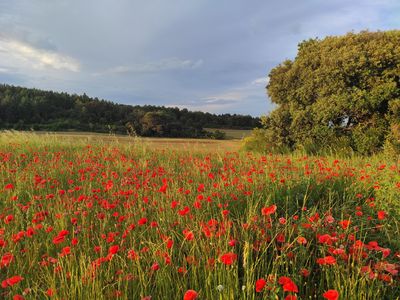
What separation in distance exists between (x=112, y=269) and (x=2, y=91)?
60512mm

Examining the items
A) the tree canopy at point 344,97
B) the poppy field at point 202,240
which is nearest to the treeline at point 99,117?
the tree canopy at point 344,97

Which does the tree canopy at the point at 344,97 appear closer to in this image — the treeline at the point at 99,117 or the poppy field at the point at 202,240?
the poppy field at the point at 202,240

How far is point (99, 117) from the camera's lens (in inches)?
1757

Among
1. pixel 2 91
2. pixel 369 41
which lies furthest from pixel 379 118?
pixel 2 91

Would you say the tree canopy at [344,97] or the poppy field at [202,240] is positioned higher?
the tree canopy at [344,97]

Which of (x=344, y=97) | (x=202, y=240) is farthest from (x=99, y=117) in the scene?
(x=202, y=240)

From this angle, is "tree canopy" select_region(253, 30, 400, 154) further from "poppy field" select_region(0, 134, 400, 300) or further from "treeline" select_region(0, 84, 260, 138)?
"treeline" select_region(0, 84, 260, 138)

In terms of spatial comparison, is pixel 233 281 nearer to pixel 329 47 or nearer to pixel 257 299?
pixel 257 299

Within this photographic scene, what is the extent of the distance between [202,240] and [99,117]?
4487 centimetres

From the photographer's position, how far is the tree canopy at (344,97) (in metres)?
11.4

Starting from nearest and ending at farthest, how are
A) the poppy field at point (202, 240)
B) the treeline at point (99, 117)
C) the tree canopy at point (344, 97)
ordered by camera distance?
the poppy field at point (202, 240) < the tree canopy at point (344, 97) < the treeline at point (99, 117)

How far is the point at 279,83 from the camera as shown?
14.7 metres

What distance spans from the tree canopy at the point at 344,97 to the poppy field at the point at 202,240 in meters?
6.35

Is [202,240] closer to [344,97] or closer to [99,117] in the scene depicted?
[344,97]
